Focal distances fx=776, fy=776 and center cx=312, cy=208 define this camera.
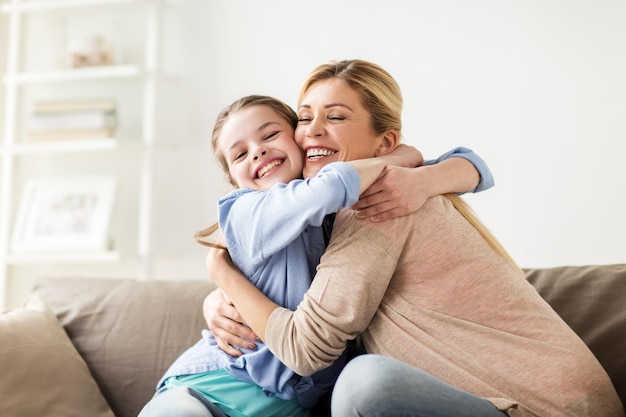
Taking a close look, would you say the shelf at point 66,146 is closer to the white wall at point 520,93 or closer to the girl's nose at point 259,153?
the white wall at point 520,93

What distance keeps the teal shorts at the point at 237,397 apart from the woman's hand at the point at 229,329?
0.06m

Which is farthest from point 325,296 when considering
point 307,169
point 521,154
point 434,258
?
point 521,154

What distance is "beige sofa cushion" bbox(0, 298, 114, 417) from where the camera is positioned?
5.63ft

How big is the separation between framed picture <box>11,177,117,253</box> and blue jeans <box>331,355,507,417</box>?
2.18 metres

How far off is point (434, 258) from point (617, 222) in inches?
60.7

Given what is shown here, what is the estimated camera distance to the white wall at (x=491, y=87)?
2.73 metres

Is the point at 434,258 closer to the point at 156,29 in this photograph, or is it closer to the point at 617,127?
the point at 617,127

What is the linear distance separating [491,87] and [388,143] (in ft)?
4.51

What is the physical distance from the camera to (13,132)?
3.43 meters

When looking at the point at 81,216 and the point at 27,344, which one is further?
the point at 81,216

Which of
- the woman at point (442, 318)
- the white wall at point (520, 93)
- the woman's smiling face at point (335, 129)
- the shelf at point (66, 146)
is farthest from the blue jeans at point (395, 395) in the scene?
the shelf at point (66, 146)

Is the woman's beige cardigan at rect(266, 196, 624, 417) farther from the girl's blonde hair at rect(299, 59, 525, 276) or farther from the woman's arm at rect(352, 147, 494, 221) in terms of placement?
the girl's blonde hair at rect(299, 59, 525, 276)

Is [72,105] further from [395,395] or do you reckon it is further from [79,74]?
[395,395]

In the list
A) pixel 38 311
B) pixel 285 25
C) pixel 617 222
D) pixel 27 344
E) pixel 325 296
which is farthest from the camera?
pixel 285 25
